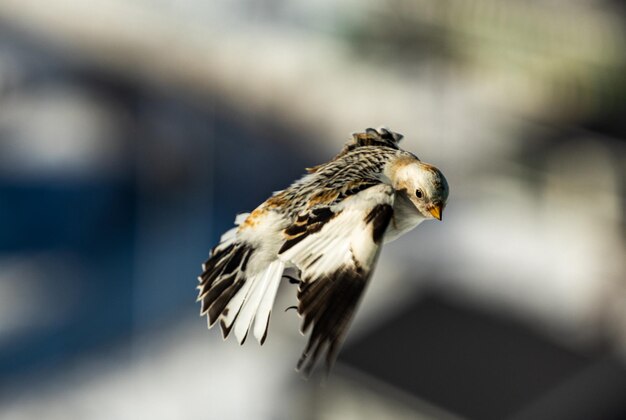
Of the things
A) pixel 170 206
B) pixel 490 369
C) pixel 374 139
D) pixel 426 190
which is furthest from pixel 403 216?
pixel 170 206

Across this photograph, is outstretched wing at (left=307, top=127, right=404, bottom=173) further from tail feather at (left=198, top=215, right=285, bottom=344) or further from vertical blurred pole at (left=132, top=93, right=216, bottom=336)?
vertical blurred pole at (left=132, top=93, right=216, bottom=336)

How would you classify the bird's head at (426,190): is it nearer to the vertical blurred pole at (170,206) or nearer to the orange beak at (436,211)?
the orange beak at (436,211)

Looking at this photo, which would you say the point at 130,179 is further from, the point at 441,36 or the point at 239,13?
the point at 441,36

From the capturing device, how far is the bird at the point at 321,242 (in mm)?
465

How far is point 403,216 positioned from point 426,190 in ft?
0.07

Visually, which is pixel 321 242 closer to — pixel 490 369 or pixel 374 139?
pixel 374 139

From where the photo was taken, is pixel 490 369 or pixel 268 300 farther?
pixel 490 369

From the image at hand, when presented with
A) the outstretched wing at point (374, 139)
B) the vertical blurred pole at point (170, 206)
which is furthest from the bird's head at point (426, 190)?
the vertical blurred pole at point (170, 206)

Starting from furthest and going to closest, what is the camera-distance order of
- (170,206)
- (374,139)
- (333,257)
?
(170,206)
(374,139)
(333,257)

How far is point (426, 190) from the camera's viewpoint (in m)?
0.55

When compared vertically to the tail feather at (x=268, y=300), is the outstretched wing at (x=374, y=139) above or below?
above

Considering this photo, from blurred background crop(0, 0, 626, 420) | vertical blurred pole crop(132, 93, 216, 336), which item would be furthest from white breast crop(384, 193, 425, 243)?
vertical blurred pole crop(132, 93, 216, 336)

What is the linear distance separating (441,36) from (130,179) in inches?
81.2

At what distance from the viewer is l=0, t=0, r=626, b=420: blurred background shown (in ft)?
15.4
